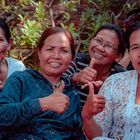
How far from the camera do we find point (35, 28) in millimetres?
4945

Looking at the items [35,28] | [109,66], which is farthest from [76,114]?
[35,28]

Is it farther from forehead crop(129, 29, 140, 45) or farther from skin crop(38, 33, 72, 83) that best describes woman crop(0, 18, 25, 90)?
forehead crop(129, 29, 140, 45)

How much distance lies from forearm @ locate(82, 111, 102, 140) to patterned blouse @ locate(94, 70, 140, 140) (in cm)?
5

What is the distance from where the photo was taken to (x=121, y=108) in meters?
2.46

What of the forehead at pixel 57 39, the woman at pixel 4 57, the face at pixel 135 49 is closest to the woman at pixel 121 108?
the face at pixel 135 49

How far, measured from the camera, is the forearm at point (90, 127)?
2.40 metres

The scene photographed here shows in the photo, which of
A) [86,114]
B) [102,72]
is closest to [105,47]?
[102,72]

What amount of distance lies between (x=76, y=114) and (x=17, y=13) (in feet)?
9.96

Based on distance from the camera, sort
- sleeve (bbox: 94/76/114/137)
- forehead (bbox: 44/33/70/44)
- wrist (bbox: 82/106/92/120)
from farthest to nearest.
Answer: forehead (bbox: 44/33/70/44), sleeve (bbox: 94/76/114/137), wrist (bbox: 82/106/92/120)

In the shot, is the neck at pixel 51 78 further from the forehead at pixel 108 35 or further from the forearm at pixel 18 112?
the forehead at pixel 108 35

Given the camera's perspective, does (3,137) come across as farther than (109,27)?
No

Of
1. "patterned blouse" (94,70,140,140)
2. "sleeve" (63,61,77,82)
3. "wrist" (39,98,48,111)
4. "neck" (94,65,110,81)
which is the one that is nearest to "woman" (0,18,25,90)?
"sleeve" (63,61,77,82)

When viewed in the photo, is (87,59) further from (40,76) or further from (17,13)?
(17,13)

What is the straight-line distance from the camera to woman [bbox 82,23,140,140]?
7.89 ft
